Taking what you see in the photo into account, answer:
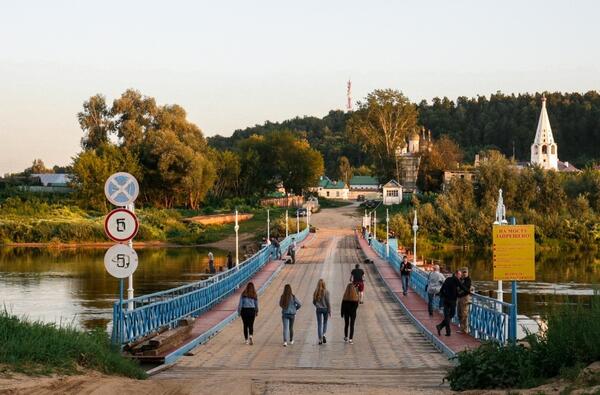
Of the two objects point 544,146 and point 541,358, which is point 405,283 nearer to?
point 541,358

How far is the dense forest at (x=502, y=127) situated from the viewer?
6683 inches

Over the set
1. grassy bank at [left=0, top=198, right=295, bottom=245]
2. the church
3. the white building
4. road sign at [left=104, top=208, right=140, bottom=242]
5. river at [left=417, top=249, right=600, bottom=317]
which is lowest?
river at [left=417, top=249, right=600, bottom=317]

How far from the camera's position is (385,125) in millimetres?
104938

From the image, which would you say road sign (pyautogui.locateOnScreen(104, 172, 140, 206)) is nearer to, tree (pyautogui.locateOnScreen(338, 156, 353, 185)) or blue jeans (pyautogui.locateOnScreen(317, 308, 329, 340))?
blue jeans (pyautogui.locateOnScreen(317, 308, 329, 340))

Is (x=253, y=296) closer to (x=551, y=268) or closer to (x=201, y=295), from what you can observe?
(x=201, y=295)

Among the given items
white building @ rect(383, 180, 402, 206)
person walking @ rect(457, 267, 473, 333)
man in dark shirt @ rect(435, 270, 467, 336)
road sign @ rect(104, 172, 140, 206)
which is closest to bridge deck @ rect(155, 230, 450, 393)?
man in dark shirt @ rect(435, 270, 467, 336)

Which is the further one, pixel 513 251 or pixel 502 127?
pixel 502 127

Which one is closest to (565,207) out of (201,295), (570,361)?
(201,295)

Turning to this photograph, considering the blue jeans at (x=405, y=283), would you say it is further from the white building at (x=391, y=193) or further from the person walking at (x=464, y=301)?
the white building at (x=391, y=193)

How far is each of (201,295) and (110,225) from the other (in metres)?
10.9

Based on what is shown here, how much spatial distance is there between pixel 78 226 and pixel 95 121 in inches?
814

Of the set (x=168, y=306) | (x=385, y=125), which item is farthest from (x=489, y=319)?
(x=385, y=125)

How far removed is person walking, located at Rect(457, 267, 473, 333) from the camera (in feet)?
61.1

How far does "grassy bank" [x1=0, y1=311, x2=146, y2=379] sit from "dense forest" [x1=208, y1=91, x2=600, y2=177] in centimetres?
14670
